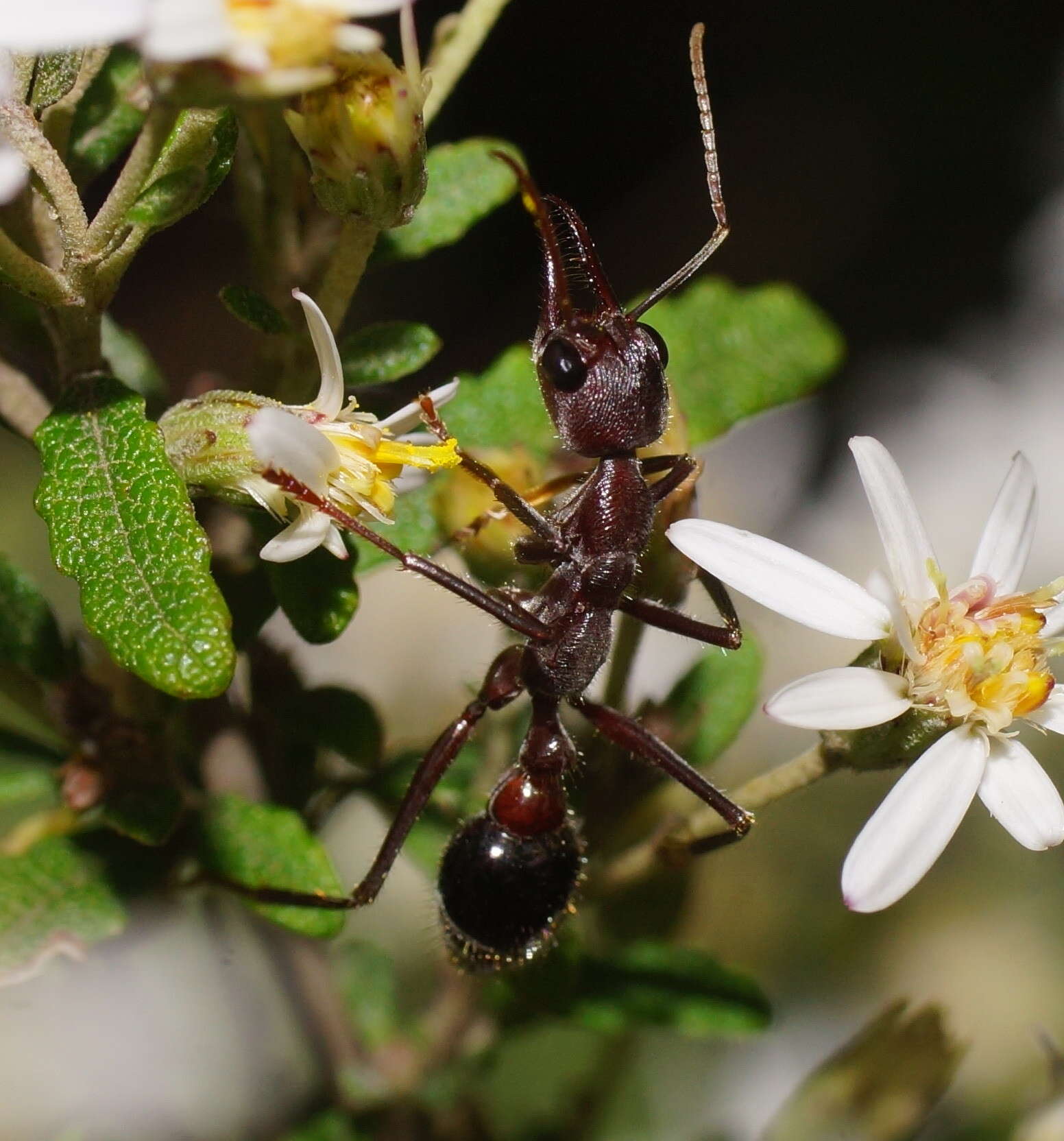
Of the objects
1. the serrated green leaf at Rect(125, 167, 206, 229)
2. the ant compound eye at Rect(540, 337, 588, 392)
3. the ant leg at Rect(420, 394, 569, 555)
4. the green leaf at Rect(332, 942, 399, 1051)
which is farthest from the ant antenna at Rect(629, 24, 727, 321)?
the green leaf at Rect(332, 942, 399, 1051)

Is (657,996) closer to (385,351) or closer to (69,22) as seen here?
(385,351)

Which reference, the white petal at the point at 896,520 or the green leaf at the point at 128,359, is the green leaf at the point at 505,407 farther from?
the white petal at the point at 896,520

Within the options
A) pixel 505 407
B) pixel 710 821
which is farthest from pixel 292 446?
pixel 710 821

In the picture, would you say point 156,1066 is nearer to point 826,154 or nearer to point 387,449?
point 387,449

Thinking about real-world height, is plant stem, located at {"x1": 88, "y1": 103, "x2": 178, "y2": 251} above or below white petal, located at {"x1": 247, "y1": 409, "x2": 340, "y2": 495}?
above

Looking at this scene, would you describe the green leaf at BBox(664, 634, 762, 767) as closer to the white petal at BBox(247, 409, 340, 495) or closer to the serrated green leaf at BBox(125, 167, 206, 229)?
the white petal at BBox(247, 409, 340, 495)

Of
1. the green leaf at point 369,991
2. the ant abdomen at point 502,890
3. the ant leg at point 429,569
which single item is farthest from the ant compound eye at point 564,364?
the green leaf at point 369,991
